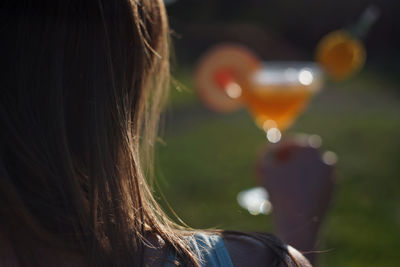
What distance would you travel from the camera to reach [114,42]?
656mm

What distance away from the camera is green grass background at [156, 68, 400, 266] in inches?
104

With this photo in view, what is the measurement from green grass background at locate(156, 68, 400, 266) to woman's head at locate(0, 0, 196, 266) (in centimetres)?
93

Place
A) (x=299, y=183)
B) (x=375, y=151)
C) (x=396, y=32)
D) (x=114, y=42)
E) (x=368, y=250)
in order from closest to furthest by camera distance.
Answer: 1. (x=114, y=42)
2. (x=299, y=183)
3. (x=368, y=250)
4. (x=375, y=151)
5. (x=396, y=32)

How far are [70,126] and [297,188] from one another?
0.55 meters

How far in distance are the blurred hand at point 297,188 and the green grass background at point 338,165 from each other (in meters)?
0.53

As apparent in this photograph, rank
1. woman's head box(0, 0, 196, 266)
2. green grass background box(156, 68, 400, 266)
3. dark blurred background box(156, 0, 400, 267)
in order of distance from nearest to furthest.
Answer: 1. woman's head box(0, 0, 196, 266)
2. green grass background box(156, 68, 400, 266)
3. dark blurred background box(156, 0, 400, 267)

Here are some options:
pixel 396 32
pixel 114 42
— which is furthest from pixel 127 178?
pixel 396 32

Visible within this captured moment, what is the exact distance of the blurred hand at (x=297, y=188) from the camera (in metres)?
1.06

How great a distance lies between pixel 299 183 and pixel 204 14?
572 centimetres

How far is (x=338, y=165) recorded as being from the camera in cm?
366

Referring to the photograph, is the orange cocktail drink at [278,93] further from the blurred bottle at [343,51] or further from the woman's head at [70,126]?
the woman's head at [70,126]

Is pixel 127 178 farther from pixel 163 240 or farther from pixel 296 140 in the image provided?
pixel 296 140

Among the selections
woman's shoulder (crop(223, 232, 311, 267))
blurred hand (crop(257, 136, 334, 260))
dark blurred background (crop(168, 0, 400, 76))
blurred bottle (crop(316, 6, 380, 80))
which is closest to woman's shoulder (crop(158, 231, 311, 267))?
woman's shoulder (crop(223, 232, 311, 267))

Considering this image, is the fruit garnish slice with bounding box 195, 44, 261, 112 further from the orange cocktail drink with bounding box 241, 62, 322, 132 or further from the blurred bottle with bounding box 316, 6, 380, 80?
the blurred bottle with bounding box 316, 6, 380, 80
